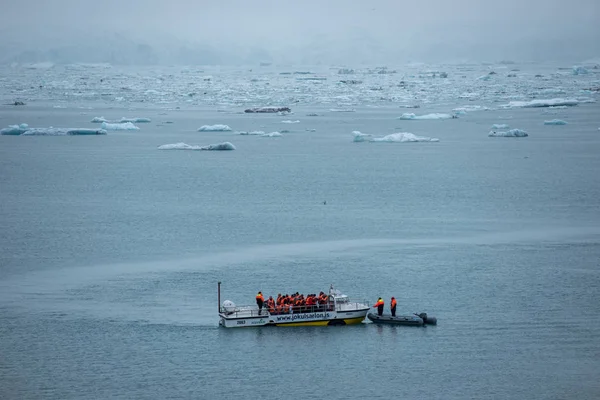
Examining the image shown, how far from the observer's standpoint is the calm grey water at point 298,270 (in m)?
19.8

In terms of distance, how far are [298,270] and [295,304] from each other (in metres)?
4.08

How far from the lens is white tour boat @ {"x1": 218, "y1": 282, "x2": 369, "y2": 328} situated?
22.8 m

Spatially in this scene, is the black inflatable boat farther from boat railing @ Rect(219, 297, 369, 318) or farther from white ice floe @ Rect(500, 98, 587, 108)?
white ice floe @ Rect(500, 98, 587, 108)

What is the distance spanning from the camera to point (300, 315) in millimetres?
23031

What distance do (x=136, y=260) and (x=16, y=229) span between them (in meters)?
6.44

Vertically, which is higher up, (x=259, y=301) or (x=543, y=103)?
(x=543, y=103)

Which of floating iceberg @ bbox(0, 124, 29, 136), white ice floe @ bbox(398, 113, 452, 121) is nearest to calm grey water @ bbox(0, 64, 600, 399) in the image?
floating iceberg @ bbox(0, 124, 29, 136)

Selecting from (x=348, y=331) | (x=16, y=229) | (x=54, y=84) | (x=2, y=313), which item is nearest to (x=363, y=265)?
(x=348, y=331)

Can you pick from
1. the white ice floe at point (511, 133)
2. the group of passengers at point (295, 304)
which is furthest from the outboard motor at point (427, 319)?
the white ice floe at point (511, 133)

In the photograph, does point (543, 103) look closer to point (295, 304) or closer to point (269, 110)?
point (269, 110)

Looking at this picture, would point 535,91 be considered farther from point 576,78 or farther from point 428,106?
point 576,78

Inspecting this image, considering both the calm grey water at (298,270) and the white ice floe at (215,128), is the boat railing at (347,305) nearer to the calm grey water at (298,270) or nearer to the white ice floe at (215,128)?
the calm grey water at (298,270)

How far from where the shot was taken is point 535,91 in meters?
93.0

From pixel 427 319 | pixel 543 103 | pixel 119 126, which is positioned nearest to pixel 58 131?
pixel 119 126
